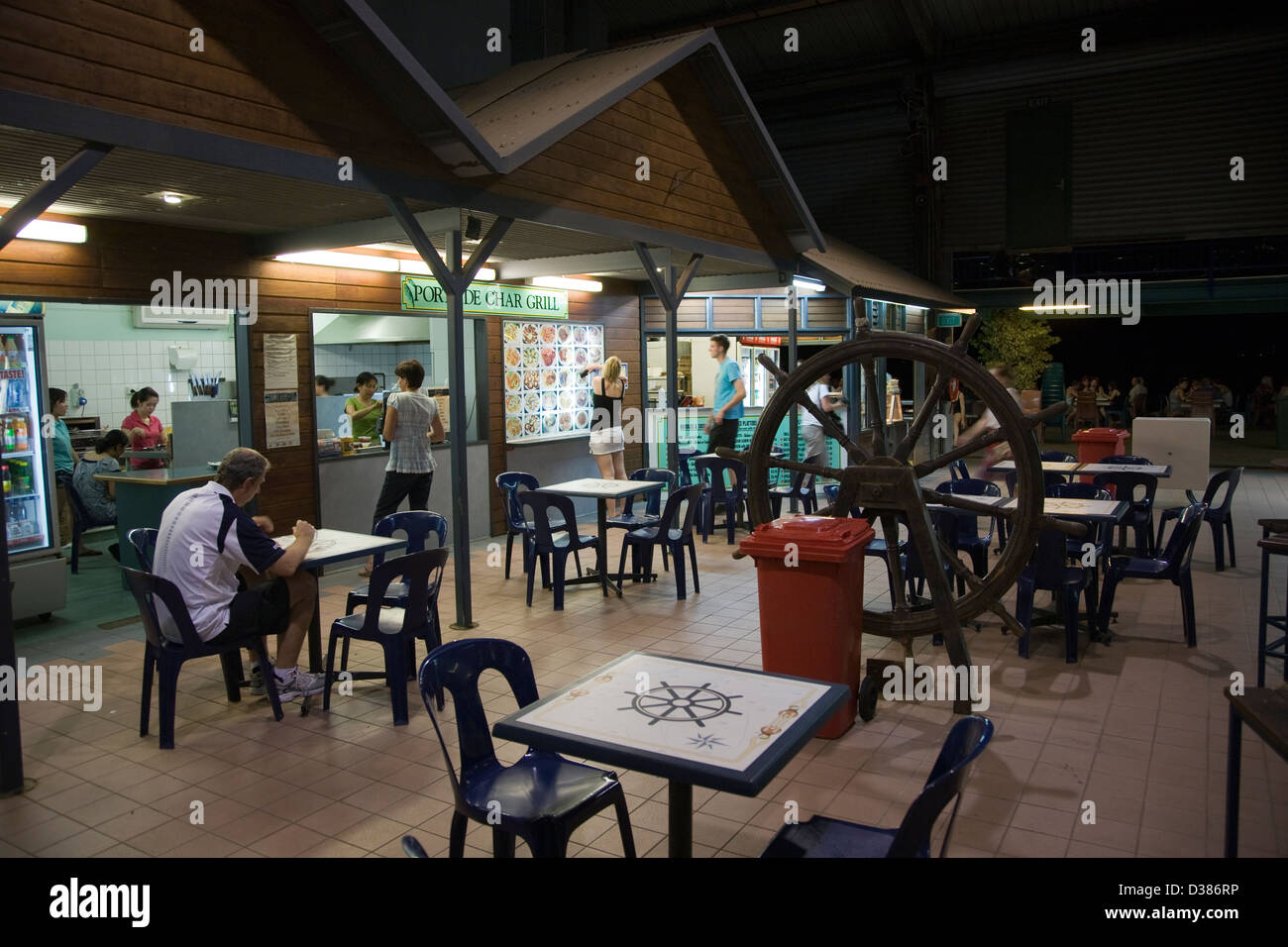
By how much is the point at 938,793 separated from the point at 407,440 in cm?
681

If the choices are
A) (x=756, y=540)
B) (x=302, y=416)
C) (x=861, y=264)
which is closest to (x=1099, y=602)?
(x=756, y=540)

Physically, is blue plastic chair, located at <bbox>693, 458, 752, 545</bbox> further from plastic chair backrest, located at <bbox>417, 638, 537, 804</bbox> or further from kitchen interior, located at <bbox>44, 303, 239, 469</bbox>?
plastic chair backrest, located at <bbox>417, 638, 537, 804</bbox>

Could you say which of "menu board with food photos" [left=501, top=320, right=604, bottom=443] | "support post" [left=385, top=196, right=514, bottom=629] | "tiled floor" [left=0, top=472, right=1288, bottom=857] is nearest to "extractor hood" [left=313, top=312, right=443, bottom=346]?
"menu board with food photos" [left=501, top=320, right=604, bottom=443]

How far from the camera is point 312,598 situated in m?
5.66

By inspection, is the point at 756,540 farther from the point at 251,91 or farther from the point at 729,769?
the point at 251,91

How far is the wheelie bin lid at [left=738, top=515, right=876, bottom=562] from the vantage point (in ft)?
16.2

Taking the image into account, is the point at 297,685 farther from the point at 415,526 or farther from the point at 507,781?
the point at 507,781

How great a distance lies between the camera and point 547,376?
40.1 ft

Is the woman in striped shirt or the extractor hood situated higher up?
the extractor hood

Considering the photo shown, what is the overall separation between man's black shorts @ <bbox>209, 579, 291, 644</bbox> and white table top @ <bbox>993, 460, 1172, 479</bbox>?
260 inches

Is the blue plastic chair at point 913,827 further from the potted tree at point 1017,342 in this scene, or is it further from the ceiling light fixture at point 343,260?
the potted tree at point 1017,342

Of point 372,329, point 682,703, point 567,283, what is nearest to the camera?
point 682,703

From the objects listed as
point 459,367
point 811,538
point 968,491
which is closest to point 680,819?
point 811,538

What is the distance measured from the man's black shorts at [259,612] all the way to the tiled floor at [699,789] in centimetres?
56
